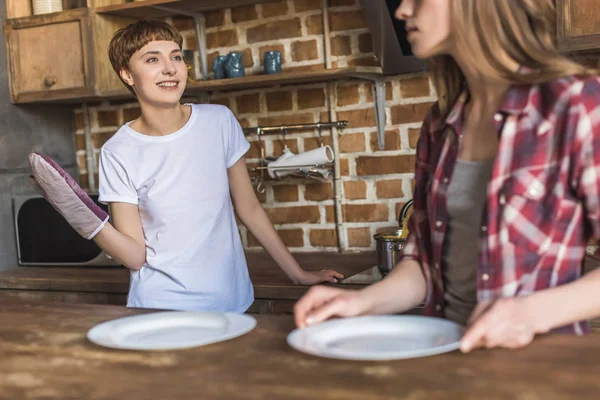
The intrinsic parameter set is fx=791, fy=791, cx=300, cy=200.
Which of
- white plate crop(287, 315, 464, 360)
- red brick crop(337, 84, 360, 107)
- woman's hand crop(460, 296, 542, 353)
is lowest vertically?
white plate crop(287, 315, 464, 360)

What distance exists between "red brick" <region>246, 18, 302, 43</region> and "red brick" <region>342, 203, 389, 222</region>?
625 mm

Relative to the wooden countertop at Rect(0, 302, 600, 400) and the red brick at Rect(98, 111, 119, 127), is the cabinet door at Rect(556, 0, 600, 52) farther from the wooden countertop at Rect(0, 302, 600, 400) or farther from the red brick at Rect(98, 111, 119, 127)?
the red brick at Rect(98, 111, 119, 127)

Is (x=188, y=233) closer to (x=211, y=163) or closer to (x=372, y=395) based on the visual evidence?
(x=211, y=163)

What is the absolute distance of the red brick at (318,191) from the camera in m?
2.76

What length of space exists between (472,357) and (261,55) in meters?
1.98

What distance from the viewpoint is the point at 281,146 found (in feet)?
9.23

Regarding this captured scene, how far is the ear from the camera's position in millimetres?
2062

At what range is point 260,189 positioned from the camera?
9.14ft

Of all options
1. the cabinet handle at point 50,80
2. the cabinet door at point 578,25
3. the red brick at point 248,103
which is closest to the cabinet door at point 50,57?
the cabinet handle at point 50,80

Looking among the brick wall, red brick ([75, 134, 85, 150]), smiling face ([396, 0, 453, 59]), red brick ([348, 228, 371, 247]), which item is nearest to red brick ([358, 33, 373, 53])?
the brick wall

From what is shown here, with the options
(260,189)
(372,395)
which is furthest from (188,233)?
(372,395)

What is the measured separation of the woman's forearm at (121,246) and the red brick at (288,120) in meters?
0.97

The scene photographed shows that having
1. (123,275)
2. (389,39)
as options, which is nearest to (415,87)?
(389,39)

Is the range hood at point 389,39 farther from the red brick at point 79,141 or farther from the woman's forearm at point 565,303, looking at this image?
the woman's forearm at point 565,303
